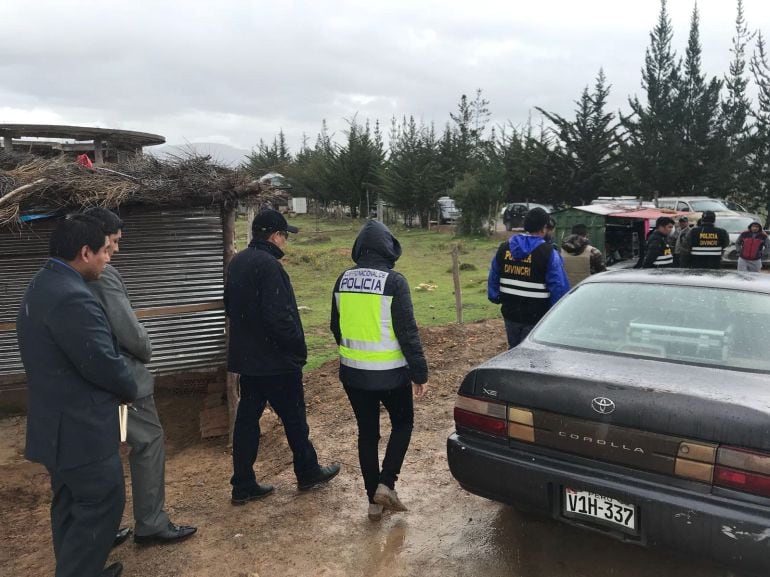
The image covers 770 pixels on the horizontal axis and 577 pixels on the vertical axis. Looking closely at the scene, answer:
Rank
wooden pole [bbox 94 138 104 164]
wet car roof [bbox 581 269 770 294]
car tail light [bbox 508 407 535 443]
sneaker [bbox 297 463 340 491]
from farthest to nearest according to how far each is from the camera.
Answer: wooden pole [bbox 94 138 104 164], sneaker [bbox 297 463 340 491], wet car roof [bbox 581 269 770 294], car tail light [bbox 508 407 535 443]

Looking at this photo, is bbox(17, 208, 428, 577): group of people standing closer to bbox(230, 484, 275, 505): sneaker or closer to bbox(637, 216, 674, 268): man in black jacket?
bbox(230, 484, 275, 505): sneaker

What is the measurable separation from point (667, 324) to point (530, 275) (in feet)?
4.64

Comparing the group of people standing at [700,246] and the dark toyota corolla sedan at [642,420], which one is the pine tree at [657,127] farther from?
the dark toyota corolla sedan at [642,420]

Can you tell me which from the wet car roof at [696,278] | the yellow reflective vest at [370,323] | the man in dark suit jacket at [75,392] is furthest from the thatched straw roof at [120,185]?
the wet car roof at [696,278]

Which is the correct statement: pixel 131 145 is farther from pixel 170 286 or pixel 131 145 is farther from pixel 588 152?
pixel 588 152

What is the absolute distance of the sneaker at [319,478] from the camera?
12.5 ft

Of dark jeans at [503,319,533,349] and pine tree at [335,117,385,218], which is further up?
pine tree at [335,117,385,218]

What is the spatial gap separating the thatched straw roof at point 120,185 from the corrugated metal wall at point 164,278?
33 cm

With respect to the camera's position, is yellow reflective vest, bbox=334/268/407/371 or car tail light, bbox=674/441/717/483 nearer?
car tail light, bbox=674/441/717/483

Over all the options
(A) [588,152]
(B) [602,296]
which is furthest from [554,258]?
(A) [588,152]

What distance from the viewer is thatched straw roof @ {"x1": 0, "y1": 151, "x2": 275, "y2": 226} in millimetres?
4121

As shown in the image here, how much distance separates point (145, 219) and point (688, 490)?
442 centimetres

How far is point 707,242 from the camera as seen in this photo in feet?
29.4

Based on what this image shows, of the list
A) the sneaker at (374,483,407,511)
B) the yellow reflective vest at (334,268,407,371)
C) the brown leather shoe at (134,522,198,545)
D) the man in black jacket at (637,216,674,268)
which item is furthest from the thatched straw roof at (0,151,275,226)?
the man in black jacket at (637,216,674,268)
